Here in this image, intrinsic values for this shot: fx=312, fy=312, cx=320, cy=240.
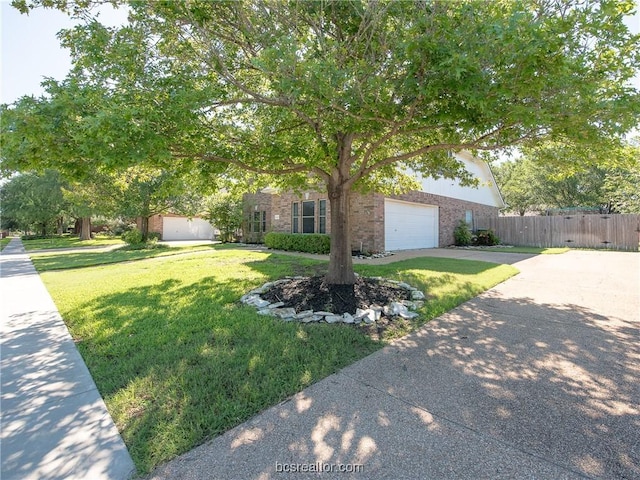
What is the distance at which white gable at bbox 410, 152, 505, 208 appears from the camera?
16.6m

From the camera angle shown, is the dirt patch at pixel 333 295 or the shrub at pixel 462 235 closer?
the dirt patch at pixel 333 295

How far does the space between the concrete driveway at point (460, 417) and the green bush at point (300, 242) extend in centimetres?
930

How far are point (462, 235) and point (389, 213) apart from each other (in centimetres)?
678

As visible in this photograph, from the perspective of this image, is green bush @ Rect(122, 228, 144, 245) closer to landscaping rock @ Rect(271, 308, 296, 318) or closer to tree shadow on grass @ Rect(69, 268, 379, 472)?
tree shadow on grass @ Rect(69, 268, 379, 472)

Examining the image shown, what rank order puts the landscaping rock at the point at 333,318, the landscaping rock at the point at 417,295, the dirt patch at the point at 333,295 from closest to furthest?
1. the landscaping rock at the point at 333,318
2. the dirt patch at the point at 333,295
3. the landscaping rock at the point at 417,295

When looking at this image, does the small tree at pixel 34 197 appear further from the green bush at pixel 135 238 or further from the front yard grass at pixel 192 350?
the front yard grass at pixel 192 350

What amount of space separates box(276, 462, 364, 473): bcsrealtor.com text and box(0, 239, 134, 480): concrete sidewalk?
98cm

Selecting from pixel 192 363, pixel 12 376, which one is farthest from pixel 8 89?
pixel 192 363

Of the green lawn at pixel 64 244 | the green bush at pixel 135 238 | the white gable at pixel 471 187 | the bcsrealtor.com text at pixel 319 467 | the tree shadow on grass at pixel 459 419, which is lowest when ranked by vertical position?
the bcsrealtor.com text at pixel 319 467

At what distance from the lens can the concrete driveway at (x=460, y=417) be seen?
200 centimetres

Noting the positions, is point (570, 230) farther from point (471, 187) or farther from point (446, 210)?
point (471, 187)

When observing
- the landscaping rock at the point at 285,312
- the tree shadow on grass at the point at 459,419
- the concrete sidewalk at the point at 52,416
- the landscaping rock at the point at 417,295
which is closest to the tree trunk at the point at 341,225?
the landscaping rock at the point at 417,295

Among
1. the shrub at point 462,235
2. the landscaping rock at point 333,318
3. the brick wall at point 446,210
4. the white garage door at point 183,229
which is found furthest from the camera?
the white garage door at point 183,229

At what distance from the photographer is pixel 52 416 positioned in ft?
8.57
